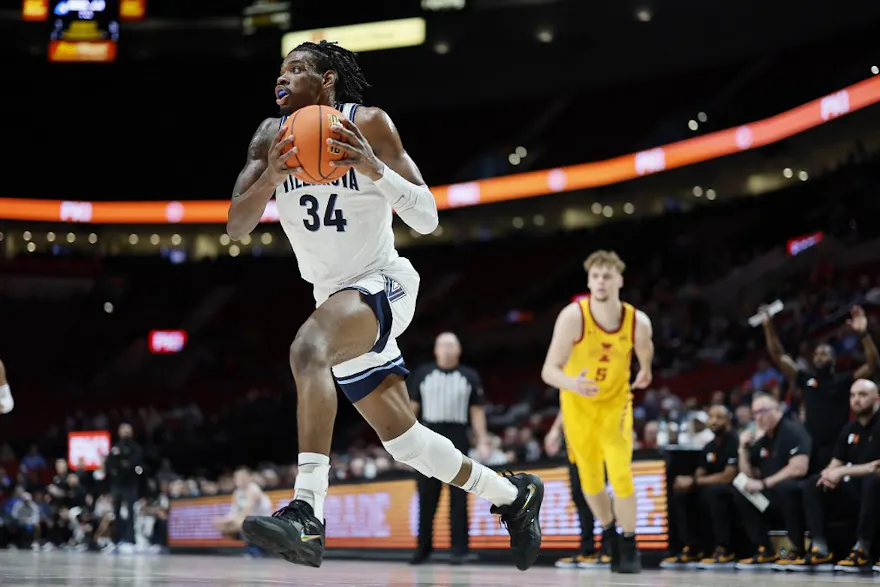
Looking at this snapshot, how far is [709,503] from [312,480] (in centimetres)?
550

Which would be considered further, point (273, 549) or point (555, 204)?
point (555, 204)

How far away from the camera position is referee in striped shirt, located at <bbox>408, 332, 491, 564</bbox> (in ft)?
31.4

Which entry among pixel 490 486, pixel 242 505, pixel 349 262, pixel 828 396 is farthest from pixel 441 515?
pixel 349 262

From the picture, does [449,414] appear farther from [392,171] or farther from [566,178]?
[566,178]

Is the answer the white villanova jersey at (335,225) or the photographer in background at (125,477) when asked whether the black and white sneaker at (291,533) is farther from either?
the photographer in background at (125,477)

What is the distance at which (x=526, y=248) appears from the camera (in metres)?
30.3

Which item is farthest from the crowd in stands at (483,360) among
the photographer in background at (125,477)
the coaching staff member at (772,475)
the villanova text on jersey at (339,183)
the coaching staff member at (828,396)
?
the villanova text on jersey at (339,183)

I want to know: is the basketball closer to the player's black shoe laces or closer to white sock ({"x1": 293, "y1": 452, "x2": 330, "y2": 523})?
white sock ({"x1": 293, "y1": 452, "x2": 330, "y2": 523})

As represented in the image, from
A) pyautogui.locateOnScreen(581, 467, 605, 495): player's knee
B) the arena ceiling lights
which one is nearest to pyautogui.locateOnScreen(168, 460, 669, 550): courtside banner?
pyautogui.locateOnScreen(581, 467, 605, 495): player's knee

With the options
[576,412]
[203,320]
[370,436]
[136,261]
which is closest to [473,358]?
[370,436]

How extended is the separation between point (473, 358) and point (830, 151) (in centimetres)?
933

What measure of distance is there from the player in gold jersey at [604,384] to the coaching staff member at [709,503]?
1.22 metres

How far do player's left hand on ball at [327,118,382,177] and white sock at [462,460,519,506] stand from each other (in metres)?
1.43

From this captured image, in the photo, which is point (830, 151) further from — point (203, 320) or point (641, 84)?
point (203, 320)
